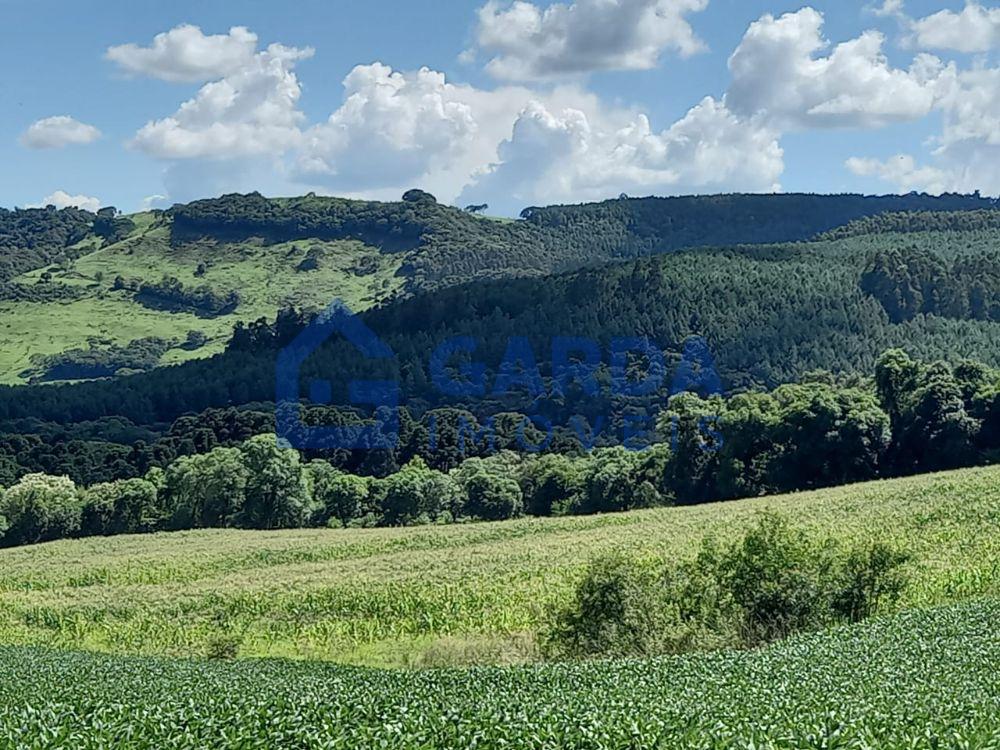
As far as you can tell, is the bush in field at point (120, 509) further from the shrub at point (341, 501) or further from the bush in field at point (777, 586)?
the bush in field at point (777, 586)

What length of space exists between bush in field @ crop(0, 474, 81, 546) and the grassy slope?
22362 mm

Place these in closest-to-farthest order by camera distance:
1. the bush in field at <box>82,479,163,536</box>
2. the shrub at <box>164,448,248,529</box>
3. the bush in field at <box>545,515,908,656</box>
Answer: the bush in field at <box>545,515,908,656</box> < the shrub at <box>164,448,248,529</box> < the bush in field at <box>82,479,163,536</box>

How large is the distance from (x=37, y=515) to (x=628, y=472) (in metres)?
51.3

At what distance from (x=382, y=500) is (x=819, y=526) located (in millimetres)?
48408

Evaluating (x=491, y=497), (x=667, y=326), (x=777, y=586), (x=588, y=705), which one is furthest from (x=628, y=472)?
(x=667, y=326)

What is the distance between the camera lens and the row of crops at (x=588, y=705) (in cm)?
1150

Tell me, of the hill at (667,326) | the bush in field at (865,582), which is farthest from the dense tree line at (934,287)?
the bush in field at (865,582)

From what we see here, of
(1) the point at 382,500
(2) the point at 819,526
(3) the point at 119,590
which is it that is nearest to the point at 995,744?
(2) the point at 819,526

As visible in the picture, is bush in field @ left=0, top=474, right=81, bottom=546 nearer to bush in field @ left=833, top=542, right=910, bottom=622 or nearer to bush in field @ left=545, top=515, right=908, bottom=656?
bush in field @ left=545, top=515, right=908, bottom=656

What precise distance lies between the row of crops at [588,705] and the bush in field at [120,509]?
237 feet

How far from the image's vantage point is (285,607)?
4459 centimetres

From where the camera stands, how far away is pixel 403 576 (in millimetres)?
48844

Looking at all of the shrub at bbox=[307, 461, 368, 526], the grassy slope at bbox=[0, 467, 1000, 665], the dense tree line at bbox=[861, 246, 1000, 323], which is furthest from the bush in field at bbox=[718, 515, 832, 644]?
the dense tree line at bbox=[861, 246, 1000, 323]

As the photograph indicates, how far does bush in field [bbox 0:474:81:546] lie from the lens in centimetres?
9300
